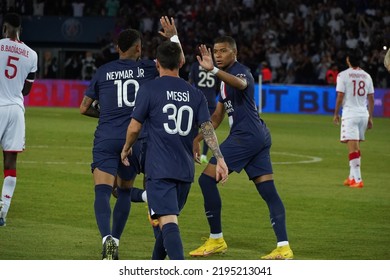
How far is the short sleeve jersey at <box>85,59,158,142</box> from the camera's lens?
1027cm

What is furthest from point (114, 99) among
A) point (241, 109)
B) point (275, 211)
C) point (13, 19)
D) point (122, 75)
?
point (13, 19)

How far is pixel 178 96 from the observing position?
8766 mm

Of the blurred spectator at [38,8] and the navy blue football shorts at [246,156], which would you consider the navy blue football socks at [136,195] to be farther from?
the blurred spectator at [38,8]

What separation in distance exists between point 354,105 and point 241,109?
6967mm

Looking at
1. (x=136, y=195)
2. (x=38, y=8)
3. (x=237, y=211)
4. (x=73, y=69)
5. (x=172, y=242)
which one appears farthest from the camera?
(x=38, y=8)

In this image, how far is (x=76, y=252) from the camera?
10773mm

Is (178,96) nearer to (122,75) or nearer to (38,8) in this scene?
(122,75)

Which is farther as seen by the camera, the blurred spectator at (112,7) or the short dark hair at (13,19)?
the blurred spectator at (112,7)

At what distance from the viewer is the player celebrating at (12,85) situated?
12164mm

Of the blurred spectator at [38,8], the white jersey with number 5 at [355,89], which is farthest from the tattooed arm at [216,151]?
the blurred spectator at [38,8]

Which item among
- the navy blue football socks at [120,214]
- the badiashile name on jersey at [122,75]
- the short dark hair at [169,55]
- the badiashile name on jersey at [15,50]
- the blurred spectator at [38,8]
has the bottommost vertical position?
the blurred spectator at [38,8]

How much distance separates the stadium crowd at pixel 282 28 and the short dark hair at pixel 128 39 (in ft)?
89.8
